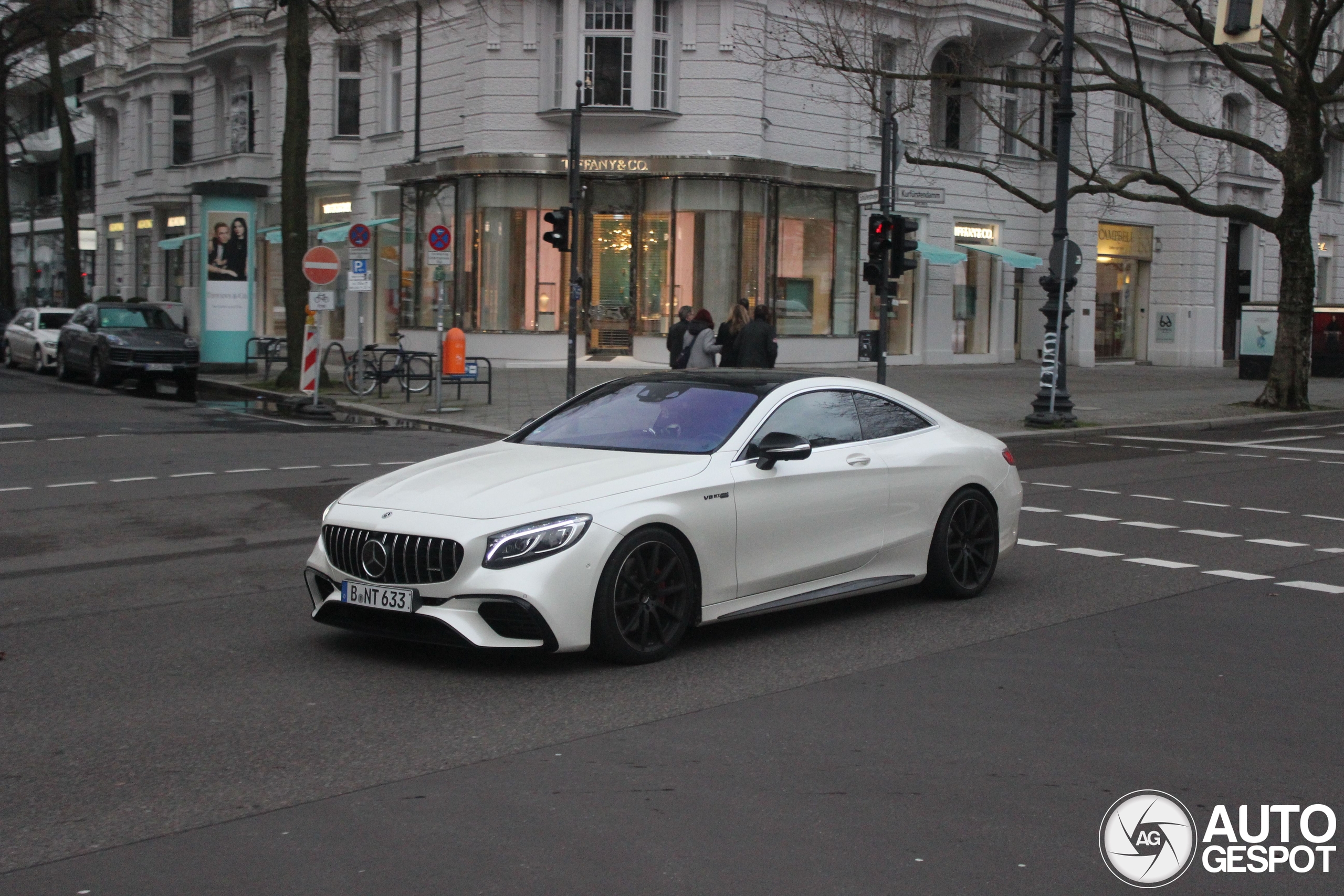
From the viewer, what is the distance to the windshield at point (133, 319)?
27.9 m

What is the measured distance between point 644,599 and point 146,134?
1878 inches

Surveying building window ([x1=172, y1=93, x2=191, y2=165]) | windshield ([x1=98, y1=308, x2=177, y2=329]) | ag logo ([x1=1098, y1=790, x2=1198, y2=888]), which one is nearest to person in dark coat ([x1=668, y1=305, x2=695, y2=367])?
windshield ([x1=98, y1=308, x2=177, y2=329])

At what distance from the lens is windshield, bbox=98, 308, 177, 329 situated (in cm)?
2794

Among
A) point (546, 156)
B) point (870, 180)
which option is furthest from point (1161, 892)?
point (870, 180)

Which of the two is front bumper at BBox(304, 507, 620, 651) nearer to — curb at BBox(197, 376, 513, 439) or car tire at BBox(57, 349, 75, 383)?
curb at BBox(197, 376, 513, 439)

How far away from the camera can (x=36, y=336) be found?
3206 cm

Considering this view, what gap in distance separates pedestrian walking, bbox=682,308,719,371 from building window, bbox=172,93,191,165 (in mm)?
31779

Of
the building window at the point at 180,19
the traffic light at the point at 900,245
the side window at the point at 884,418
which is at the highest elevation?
the building window at the point at 180,19

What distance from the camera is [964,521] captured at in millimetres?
8742

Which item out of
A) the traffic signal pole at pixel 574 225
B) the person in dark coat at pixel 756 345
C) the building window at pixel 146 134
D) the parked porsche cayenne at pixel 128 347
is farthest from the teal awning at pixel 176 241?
the person in dark coat at pixel 756 345

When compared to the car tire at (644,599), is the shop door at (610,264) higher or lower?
higher

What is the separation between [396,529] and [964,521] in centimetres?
367

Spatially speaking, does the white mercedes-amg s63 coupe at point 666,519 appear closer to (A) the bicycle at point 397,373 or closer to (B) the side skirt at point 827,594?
(B) the side skirt at point 827,594

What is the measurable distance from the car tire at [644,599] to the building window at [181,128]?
44.6m
